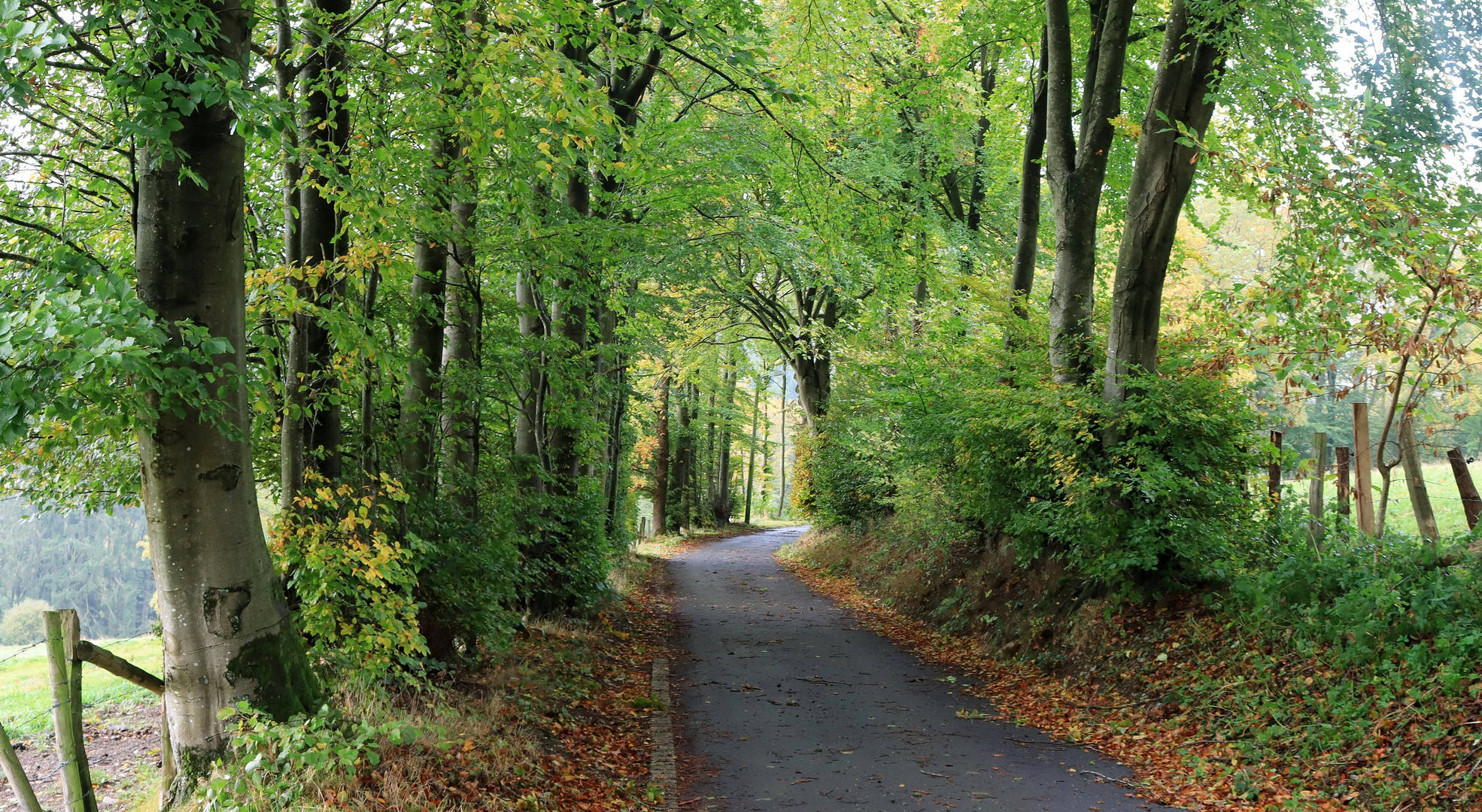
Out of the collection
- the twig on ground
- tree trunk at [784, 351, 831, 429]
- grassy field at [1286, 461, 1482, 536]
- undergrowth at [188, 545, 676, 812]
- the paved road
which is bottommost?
the paved road

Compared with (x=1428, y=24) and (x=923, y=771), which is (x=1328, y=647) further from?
(x=1428, y=24)

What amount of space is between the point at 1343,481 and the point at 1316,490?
0.31 meters

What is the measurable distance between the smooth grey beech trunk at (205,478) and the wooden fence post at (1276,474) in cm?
909

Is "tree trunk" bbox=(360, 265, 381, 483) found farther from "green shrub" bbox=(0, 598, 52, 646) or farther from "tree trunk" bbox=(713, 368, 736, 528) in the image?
"tree trunk" bbox=(713, 368, 736, 528)

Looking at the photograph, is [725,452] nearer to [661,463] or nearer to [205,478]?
[661,463]

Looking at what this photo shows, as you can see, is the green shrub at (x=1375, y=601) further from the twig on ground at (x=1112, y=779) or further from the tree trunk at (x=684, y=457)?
the tree trunk at (x=684, y=457)

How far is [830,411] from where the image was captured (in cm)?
2328

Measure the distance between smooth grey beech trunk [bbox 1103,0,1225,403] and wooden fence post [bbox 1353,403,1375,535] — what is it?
1889 millimetres

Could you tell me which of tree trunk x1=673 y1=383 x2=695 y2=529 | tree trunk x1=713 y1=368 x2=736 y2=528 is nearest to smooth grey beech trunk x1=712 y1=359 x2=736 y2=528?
tree trunk x1=713 y1=368 x2=736 y2=528

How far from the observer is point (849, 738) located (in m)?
7.73

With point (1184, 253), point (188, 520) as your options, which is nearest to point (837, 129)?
point (1184, 253)

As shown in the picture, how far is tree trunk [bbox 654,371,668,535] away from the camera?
31.3 meters

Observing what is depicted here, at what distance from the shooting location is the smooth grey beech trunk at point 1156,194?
942cm

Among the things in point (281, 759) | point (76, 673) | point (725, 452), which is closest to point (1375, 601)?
point (281, 759)
